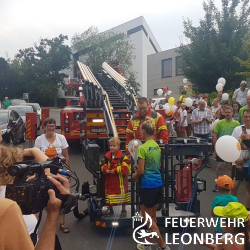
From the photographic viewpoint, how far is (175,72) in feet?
117

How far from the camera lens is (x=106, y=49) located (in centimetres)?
4128

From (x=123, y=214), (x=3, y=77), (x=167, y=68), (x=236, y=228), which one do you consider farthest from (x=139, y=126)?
(x=3, y=77)

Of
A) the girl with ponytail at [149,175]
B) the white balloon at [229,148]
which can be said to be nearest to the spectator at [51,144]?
the girl with ponytail at [149,175]

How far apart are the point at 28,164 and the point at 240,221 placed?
6.11 ft

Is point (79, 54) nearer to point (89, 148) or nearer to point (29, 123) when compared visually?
point (29, 123)

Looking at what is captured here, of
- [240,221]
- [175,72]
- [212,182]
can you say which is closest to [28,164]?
[240,221]

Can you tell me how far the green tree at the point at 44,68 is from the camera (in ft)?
161

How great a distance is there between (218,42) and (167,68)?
19.5m

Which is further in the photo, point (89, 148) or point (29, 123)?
point (29, 123)

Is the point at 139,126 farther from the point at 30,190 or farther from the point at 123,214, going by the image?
the point at 30,190

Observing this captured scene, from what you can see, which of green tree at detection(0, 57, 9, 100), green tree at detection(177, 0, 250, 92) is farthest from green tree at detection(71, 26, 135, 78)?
green tree at detection(177, 0, 250, 92)

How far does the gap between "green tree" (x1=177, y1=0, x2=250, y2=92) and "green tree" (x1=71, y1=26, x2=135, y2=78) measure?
73.6 feet

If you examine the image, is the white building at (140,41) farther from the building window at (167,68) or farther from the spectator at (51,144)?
the spectator at (51,144)

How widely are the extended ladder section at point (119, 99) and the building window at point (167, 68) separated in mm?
23489
